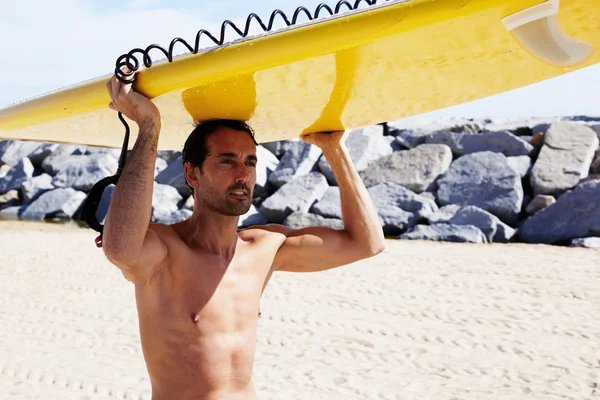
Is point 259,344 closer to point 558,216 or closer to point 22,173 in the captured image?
point 558,216

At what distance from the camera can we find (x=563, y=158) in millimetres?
15078

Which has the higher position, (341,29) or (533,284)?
(341,29)

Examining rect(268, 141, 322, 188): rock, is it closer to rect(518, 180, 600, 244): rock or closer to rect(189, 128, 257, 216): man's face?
rect(518, 180, 600, 244): rock

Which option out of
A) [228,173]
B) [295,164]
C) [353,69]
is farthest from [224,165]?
[295,164]

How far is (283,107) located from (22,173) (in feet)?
65.3

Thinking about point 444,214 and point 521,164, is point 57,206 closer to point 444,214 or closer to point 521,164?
point 444,214

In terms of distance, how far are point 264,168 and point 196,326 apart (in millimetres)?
14888

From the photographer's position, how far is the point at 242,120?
8.46ft

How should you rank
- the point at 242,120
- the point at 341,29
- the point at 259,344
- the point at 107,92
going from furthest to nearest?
the point at 259,344
the point at 242,120
the point at 107,92
the point at 341,29

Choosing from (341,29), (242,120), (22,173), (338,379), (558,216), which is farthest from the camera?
(22,173)

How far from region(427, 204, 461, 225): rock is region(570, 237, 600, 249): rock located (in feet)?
7.83

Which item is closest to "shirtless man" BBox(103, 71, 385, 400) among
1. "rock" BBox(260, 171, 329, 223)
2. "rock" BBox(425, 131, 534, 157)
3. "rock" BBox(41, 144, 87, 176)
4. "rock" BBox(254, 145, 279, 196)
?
"rock" BBox(260, 171, 329, 223)

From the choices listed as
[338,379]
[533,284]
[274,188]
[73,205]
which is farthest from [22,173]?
[338,379]

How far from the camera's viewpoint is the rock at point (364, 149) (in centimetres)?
1659
